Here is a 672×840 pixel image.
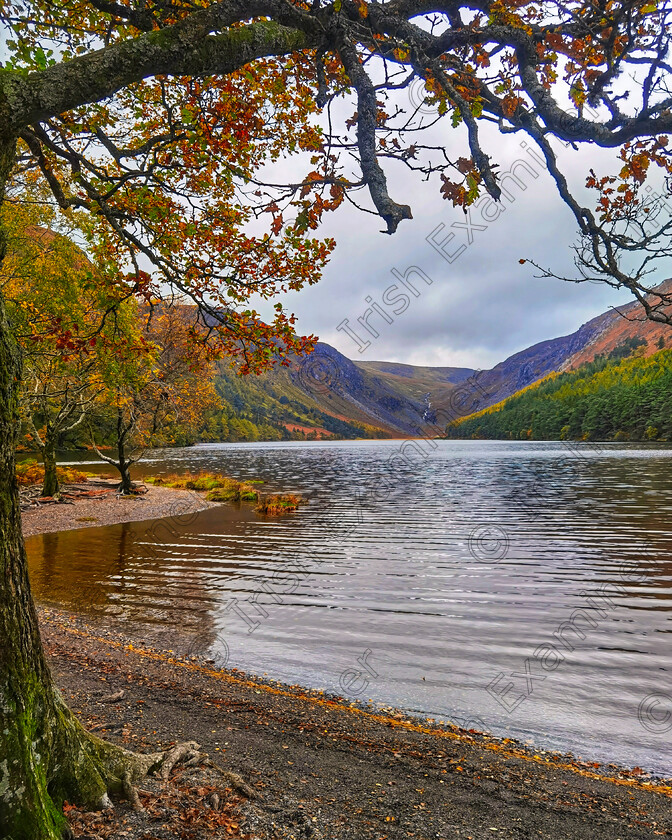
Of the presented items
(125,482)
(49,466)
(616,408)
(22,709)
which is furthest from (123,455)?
(616,408)

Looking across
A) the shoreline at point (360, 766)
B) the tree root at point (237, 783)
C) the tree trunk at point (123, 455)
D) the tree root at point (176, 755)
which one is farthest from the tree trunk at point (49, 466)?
the tree root at point (237, 783)

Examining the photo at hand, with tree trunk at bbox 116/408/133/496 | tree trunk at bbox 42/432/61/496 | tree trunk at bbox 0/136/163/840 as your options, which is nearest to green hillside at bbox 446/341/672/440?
tree trunk at bbox 116/408/133/496

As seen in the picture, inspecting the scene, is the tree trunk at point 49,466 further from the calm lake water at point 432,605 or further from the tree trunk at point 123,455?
the calm lake water at point 432,605

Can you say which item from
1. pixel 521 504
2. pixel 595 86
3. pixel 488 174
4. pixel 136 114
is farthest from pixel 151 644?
pixel 521 504

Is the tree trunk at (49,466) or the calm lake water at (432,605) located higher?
the tree trunk at (49,466)

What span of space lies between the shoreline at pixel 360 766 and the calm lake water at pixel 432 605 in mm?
943

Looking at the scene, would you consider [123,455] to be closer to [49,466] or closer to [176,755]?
[49,466]

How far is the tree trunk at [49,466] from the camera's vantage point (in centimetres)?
3114

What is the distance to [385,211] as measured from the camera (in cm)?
409

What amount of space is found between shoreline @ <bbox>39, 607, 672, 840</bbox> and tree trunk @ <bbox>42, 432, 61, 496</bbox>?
2582 centimetres

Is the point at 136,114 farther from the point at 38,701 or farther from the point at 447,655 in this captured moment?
the point at 447,655

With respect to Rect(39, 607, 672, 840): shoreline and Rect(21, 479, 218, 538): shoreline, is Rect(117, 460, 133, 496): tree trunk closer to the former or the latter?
Rect(21, 479, 218, 538): shoreline

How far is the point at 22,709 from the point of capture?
3.45 meters

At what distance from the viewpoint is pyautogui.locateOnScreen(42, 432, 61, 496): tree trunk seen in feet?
102
